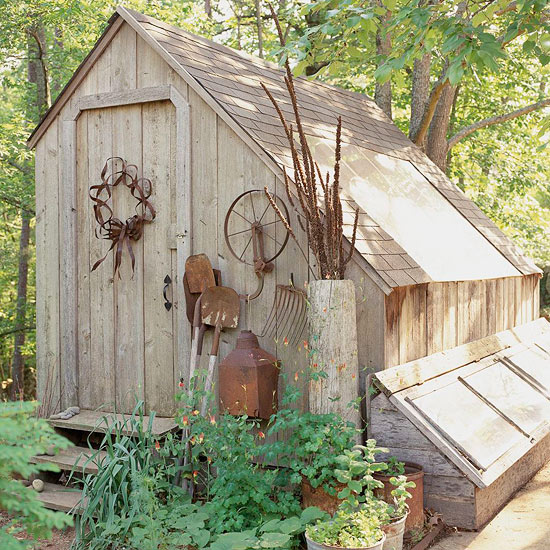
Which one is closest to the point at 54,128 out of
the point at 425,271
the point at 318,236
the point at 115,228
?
the point at 115,228

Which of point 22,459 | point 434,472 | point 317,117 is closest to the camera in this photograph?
point 22,459

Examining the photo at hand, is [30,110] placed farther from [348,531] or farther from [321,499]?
[348,531]

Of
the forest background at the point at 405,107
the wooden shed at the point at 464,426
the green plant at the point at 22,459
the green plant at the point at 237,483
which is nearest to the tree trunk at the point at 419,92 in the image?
the forest background at the point at 405,107

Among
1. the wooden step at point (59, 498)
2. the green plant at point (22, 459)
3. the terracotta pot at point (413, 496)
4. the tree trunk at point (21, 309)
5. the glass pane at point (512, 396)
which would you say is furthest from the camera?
the tree trunk at point (21, 309)

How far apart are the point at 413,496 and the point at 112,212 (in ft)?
10.5

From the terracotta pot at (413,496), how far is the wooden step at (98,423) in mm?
1648

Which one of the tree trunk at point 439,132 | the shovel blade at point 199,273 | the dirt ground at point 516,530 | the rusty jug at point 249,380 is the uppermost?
the tree trunk at point 439,132

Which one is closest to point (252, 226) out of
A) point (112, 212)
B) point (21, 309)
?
point (112, 212)

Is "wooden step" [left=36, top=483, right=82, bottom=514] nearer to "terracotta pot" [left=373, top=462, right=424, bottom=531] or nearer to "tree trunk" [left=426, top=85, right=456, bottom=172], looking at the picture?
"terracotta pot" [left=373, top=462, right=424, bottom=531]

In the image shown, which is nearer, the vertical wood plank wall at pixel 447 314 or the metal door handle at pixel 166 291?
the vertical wood plank wall at pixel 447 314

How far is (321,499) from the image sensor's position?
4348 mm

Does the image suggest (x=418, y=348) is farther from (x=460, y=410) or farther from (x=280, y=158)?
(x=280, y=158)

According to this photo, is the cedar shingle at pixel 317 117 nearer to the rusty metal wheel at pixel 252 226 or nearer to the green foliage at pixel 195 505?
the rusty metal wheel at pixel 252 226

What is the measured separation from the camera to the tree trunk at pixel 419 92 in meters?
9.91
